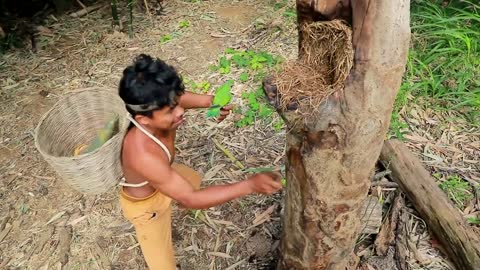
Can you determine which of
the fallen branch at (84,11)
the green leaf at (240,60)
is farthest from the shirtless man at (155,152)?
the fallen branch at (84,11)

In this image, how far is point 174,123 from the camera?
6.32 feet

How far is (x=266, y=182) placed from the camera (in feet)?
5.68

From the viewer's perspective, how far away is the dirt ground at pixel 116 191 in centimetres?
272

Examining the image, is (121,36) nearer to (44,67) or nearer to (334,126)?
(44,67)

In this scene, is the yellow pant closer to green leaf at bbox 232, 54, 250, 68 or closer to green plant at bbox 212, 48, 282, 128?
green plant at bbox 212, 48, 282, 128

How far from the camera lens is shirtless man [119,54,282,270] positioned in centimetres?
181

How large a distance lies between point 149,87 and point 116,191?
56.5 inches

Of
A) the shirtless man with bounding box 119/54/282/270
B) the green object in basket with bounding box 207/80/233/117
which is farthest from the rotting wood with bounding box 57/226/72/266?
the green object in basket with bounding box 207/80/233/117

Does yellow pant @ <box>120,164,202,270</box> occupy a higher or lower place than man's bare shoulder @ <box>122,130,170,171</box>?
lower

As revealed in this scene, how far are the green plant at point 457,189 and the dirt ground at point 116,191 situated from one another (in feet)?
1.00

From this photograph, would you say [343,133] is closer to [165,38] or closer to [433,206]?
[433,206]

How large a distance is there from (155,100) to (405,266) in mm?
1568

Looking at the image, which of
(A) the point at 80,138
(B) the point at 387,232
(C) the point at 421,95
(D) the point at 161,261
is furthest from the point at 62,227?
(C) the point at 421,95

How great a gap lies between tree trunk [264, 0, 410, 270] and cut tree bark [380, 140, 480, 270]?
72cm
